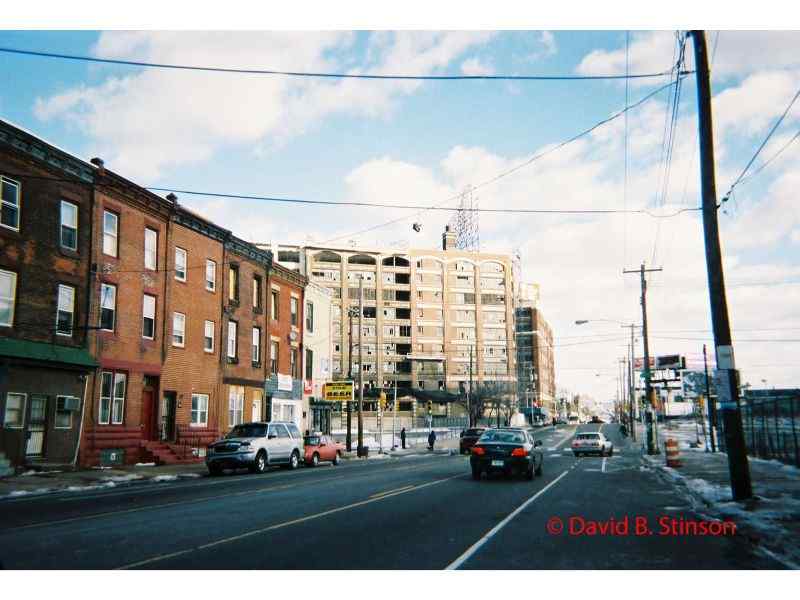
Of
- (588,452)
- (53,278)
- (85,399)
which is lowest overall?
(588,452)

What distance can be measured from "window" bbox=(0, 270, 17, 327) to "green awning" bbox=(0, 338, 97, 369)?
2.36 feet

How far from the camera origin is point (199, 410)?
3441cm

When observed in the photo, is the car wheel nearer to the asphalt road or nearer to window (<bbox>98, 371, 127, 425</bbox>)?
window (<bbox>98, 371, 127, 425</bbox>)

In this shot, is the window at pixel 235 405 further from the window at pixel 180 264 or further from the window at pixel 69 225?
the window at pixel 69 225

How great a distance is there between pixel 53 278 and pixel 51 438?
5.52m

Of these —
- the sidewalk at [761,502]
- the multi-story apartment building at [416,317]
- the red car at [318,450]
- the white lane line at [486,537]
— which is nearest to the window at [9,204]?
the red car at [318,450]

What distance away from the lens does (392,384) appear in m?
106

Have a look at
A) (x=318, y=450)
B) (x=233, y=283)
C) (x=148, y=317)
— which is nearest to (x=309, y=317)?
(x=233, y=283)

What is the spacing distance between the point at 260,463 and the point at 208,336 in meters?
10.7

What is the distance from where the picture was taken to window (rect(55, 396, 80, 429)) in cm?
2527

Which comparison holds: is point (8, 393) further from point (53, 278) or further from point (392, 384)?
point (392, 384)

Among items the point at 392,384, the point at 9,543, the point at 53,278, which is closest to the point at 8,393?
the point at 53,278

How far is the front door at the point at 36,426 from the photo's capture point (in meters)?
24.1

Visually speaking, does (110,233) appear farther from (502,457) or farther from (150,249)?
(502,457)
